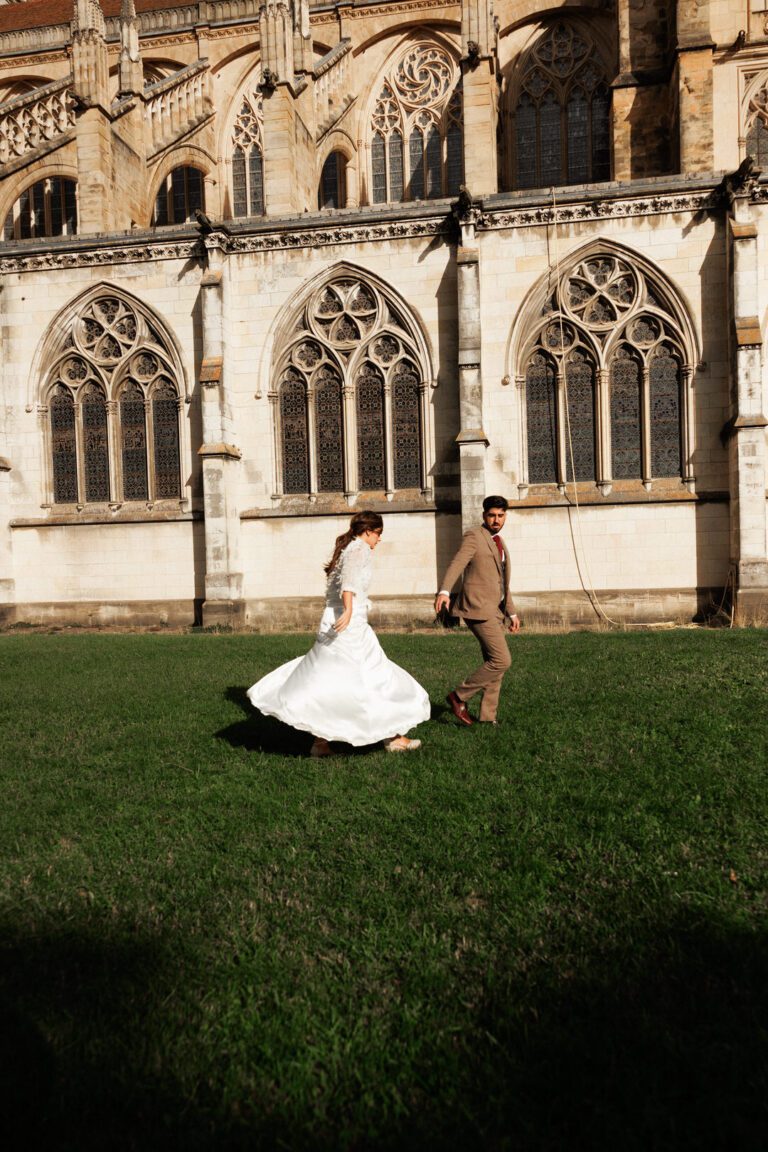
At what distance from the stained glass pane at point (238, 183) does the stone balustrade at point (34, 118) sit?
474 cm

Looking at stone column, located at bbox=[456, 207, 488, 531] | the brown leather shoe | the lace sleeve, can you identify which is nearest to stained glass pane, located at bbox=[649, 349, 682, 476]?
stone column, located at bbox=[456, 207, 488, 531]

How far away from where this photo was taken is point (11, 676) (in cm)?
977

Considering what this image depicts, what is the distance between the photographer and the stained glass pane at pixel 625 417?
52.1ft

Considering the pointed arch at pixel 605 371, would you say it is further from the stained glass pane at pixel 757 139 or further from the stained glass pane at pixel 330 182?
the stained glass pane at pixel 330 182

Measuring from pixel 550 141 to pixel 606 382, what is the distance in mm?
10650

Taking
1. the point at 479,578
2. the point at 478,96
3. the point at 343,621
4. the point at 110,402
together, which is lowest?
the point at 343,621

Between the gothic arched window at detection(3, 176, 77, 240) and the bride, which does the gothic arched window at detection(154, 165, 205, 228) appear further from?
the bride

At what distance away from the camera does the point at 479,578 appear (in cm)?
663

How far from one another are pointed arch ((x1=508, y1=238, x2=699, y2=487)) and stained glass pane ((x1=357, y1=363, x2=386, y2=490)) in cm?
292

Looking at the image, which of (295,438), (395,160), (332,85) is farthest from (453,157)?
(295,438)

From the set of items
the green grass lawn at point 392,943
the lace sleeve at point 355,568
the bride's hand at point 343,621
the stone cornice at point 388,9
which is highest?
the stone cornice at point 388,9

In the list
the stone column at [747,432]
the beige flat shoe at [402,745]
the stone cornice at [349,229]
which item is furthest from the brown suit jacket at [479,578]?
the stone cornice at [349,229]

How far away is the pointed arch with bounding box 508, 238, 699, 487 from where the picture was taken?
1559 cm

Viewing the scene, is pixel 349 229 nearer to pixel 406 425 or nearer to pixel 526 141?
pixel 406 425
